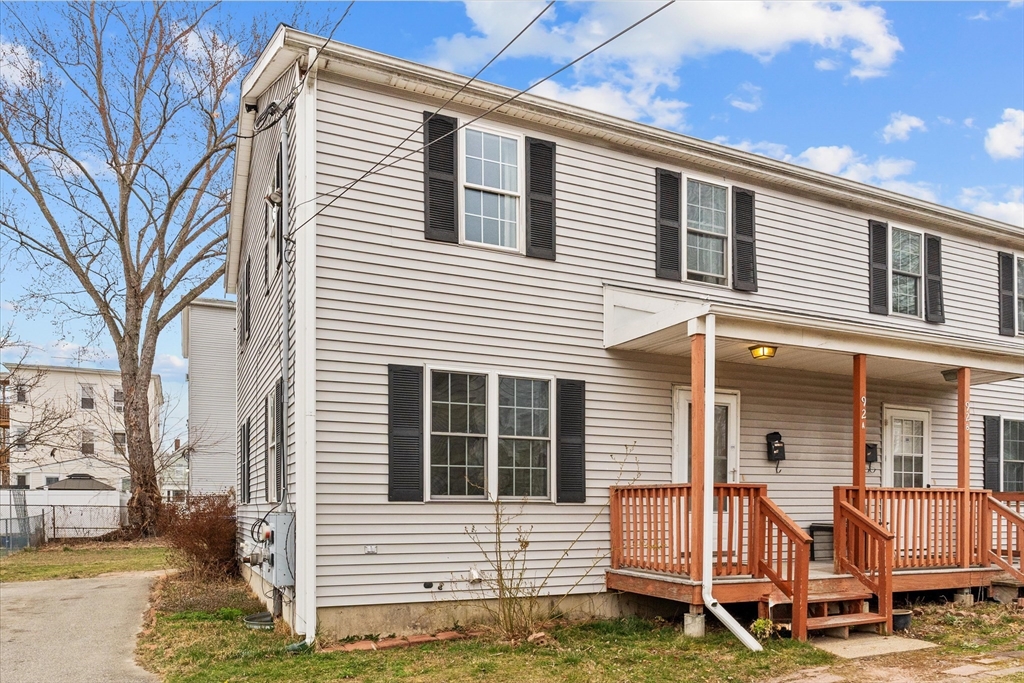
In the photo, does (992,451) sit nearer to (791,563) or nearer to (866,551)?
(866,551)

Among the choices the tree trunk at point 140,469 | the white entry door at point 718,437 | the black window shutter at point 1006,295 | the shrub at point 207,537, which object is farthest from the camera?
the tree trunk at point 140,469

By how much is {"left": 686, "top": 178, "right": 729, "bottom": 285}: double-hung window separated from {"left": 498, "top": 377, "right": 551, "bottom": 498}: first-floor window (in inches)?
106

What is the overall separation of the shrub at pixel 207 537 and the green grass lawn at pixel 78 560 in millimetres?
3051

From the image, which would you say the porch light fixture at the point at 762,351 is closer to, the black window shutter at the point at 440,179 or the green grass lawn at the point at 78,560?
the black window shutter at the point at 440,179

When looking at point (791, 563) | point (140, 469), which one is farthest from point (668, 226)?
point (140, 469)

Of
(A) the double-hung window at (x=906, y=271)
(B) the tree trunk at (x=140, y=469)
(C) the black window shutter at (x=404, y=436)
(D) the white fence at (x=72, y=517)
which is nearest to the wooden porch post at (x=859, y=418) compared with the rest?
(A) the double-hung window at (x=906, y=271)

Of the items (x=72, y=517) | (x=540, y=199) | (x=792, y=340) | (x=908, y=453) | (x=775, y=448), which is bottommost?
(x=72, y=517)

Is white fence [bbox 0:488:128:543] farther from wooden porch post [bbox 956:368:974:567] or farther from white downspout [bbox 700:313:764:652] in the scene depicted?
wooden porch post [bbox 956:368:974:567]

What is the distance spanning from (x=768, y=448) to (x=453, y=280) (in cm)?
451

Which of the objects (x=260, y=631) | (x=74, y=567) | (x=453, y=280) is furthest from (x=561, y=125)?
(x=74, y=567)

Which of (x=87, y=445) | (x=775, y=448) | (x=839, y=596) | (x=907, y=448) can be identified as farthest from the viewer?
(x=87, y=445)

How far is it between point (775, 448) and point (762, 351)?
1972 millimetres

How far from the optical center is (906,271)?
40.9 feet

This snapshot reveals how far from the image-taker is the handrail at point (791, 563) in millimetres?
7871
